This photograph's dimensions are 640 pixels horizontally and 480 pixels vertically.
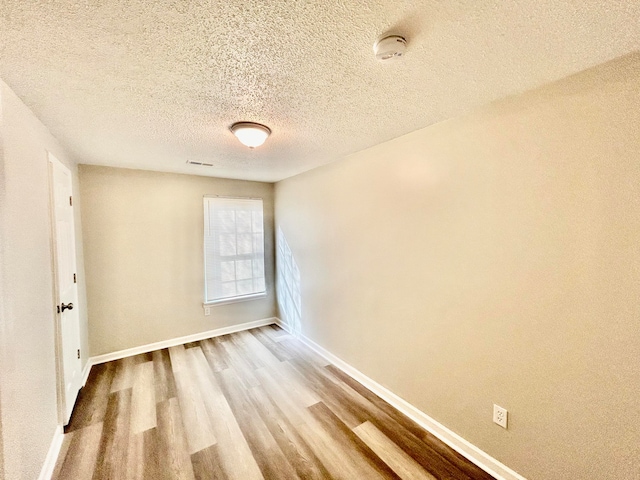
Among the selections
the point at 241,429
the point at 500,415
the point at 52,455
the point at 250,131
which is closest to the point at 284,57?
the point at 250,131

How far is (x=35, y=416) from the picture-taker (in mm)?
1485

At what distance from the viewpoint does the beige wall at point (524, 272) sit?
1.18 m

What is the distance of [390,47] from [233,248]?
3.37m

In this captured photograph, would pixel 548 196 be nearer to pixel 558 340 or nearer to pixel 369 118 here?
pixel 558 340

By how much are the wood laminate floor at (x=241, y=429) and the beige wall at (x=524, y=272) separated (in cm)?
36

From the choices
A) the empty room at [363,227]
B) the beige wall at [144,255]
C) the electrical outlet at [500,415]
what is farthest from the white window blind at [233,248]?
the electrical outlet at [500,415]

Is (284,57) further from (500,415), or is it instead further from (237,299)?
(237,299)

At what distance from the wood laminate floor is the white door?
25 cm

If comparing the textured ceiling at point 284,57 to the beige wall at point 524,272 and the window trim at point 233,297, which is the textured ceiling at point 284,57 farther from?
the window trim at point 233,297

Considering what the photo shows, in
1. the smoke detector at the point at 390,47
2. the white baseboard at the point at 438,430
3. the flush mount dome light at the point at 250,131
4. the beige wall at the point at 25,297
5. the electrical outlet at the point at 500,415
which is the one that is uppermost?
the smoke detector at the point at 390,47

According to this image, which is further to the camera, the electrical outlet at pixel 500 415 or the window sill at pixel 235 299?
the window sill at pixel 235 299

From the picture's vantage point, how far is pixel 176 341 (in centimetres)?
349

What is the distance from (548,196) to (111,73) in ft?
7.45

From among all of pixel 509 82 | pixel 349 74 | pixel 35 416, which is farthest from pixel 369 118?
pixel 35 416
